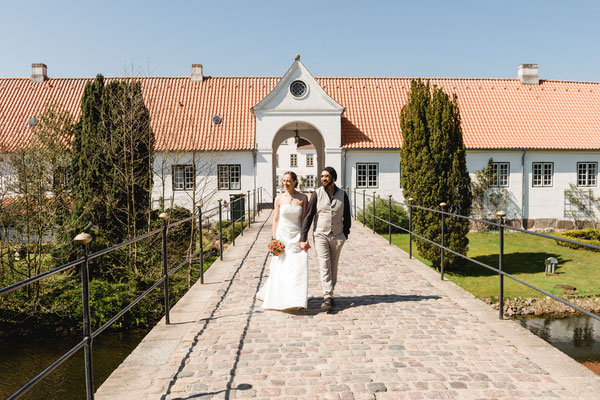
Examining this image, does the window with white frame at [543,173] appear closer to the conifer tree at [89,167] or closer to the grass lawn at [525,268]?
the grass lawn at [525,268]

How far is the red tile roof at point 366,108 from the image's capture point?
82.8 ft

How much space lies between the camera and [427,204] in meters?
14.6

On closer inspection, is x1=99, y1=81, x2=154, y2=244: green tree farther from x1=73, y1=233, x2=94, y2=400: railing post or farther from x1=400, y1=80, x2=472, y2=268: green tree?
x1=73, y1=233, x2=94, y2=400: railing post

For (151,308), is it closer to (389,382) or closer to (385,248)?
(385,248)

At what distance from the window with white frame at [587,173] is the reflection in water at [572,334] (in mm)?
13899

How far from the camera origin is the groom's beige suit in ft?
20.9

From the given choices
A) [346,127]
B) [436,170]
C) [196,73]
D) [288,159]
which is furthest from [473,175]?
[288,159]

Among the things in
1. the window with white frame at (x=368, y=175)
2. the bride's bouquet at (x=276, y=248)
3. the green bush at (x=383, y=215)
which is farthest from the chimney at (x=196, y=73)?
the bride's bouquet at (x=276, y=248)

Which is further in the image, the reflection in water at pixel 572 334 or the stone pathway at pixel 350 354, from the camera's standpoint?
the reflection in water at pixel 572 334

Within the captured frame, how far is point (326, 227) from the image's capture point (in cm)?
641

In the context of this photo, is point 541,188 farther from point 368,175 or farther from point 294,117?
point 294,117

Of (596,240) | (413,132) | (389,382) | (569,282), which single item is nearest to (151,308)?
(413,132)

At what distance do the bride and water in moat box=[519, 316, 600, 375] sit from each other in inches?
348

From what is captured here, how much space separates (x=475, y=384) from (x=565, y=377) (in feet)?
2.59
